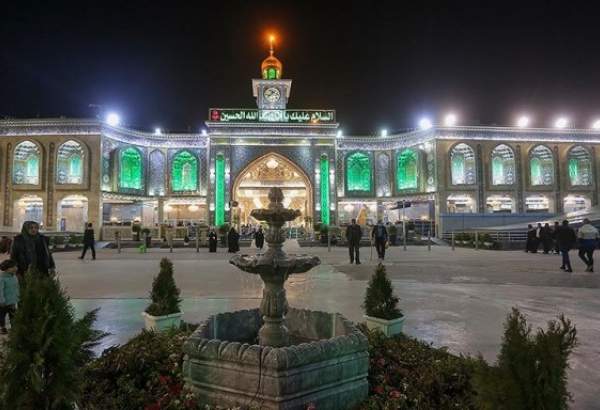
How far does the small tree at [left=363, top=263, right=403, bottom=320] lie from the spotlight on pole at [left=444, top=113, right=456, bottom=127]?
32.2 metres

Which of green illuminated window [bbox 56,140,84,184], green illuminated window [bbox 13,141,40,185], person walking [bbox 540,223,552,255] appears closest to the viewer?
person walking [bbox 540,223,552,255]

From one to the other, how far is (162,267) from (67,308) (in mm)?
2571

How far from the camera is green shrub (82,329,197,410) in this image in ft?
9.74

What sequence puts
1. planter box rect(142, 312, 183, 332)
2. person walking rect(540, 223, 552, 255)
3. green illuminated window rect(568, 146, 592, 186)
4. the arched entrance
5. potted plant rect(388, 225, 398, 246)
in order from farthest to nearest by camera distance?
green illuminated window rect(568, 146, 592, 186) → the arched entrance → potted plant rect(388, 225, 398, 246) → person walking rect(540, 223, 552, 255) → planter box rect(142, 312, 183, 332)

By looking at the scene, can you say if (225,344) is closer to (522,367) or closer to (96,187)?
(522,367)

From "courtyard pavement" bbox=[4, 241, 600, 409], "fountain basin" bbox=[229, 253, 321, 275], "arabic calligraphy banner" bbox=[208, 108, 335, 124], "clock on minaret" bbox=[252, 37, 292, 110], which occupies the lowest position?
"courtyard pavement" bbox=[4, 241, 600, 409]

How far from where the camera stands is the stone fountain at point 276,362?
105 inches

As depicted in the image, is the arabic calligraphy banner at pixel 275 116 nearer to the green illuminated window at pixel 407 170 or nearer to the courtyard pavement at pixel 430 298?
the green illuminated window at pixel 407 170

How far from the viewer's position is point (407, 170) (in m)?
36.3

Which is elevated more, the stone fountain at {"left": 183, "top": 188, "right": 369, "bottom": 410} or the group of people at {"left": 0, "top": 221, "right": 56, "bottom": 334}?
the group of people at {"left": 0, "top": 221, "right": 56, "bottom": 334}

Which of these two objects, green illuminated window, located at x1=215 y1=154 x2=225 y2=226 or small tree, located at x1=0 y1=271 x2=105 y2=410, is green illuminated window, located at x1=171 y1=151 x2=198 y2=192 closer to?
green illuminated window, located at x1=215 y1=154 x2=225 y2=226

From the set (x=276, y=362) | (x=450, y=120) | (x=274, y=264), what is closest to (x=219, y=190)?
(x=450, y=120)

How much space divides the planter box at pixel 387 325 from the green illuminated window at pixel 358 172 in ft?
108

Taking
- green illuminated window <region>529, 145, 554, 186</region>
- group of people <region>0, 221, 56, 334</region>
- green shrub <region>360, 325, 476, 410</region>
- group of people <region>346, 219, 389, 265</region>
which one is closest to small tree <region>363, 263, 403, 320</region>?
green shrub <region>360, 325, 476, 410</region>
